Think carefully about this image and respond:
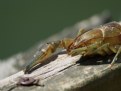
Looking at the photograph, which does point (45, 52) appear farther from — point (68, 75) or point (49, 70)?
point (68, 75)

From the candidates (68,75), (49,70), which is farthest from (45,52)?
(68,75)

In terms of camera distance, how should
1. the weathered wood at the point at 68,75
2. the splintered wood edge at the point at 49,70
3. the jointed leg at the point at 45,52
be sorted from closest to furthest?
the weathered wood at the point at 68,75 → the splintered wood edge at the point at 49,70 → the jointed leg at the point at 45,52

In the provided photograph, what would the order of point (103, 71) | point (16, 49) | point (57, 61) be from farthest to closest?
point (16, 49) < point (57, 61) < point (103, 71)

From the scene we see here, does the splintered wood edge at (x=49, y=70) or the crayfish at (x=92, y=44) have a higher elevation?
the crayfish at (x=92, y=44)

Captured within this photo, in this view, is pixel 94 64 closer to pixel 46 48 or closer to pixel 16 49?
pixel 46 48

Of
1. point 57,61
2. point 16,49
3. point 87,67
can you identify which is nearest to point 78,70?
point 87,67
